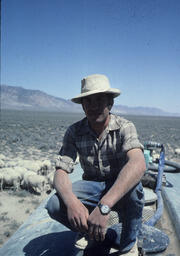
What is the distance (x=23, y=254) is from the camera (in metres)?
2.48

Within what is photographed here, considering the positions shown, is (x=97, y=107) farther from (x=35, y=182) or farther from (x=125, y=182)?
(x=35, y=182)

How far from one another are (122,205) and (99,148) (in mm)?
501

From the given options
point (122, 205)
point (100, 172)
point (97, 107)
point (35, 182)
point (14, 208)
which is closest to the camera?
point (122, 205)

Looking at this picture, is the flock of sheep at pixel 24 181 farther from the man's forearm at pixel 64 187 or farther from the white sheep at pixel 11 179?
the man's forearm at pixel 64 187

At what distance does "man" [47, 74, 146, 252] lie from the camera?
71.1 inches

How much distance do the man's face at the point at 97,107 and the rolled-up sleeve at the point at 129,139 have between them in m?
0.20

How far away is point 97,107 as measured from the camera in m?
2.09

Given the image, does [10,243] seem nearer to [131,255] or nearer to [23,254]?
[23,254]

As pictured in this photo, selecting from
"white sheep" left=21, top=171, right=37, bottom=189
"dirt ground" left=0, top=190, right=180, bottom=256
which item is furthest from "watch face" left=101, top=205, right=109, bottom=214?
"white sheep" left=21, top=171, right=37, bottom=189

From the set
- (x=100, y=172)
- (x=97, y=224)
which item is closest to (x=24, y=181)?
(x=100, y=172)

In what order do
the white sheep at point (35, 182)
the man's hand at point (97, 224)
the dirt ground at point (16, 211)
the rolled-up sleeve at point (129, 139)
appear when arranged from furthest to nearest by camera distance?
the white sheep at point (35, 182), the dirt ground at point (16, 211), the rolled-up sleeve at point (129, 139), the man's hand at point (97, 224)

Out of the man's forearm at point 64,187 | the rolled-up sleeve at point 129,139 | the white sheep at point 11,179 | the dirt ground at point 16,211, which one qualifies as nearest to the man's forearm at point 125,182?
the rolled-up sleeve at point 129,139

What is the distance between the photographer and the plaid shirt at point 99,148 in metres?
2.15

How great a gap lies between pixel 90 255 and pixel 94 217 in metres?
0.48
